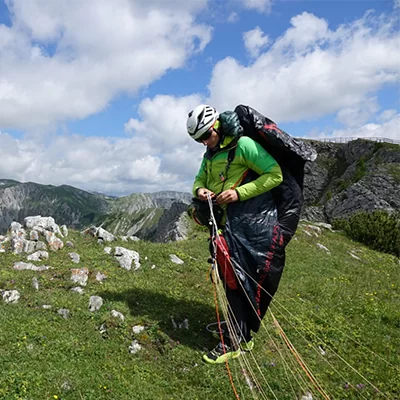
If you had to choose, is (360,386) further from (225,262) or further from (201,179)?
(201,179)

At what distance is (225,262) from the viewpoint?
6367 mm

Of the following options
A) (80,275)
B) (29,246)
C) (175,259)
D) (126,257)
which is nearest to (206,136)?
(80,275)

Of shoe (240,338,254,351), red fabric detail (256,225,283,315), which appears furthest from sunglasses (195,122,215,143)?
shoe (240,338,254,351)

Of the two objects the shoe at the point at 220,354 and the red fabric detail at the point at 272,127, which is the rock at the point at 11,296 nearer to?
the shoe at the point at 220,354

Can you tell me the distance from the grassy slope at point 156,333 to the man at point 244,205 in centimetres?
94

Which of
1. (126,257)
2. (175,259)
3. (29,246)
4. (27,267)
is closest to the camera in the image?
(27,267)

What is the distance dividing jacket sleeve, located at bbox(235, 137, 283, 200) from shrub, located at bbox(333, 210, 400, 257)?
59.9 ft

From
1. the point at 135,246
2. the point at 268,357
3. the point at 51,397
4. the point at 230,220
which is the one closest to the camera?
the point at 51,397

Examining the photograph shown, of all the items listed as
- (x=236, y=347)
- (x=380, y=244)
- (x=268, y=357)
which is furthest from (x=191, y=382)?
(x=380, y=244)

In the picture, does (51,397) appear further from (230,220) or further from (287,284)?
(287,284)

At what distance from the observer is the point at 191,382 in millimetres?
6152

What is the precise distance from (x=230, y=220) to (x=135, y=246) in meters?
7.10

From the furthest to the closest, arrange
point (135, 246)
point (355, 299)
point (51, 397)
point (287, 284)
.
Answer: point (135, 246), point (287, 284), point (355, 299), point (51, 397)

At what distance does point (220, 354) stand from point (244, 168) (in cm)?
353
